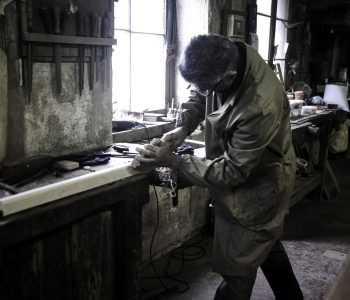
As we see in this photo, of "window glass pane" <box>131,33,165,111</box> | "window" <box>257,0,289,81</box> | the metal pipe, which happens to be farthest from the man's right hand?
"window" <box>257,0,289,81</box>

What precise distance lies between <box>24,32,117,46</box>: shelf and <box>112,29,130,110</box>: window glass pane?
79 centimetres

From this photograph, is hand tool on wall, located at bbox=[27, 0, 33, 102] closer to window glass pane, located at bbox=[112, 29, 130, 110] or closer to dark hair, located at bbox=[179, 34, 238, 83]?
dark hair, located at bbox=[179, 34, 238, 83]

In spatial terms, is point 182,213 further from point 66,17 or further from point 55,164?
point 66,17

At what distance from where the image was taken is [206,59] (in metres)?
1.57

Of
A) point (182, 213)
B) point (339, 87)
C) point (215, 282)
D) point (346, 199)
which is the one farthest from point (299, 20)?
point (215, 282)

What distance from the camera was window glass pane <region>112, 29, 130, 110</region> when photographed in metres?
2.97

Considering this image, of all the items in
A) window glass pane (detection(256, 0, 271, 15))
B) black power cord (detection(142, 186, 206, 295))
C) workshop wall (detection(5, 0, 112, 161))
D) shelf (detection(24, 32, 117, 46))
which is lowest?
black power cord (detection(142, 186, 206, 295))

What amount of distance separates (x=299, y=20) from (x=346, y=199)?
7.74ft

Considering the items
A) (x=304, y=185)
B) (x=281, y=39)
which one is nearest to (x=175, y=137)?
(x=304, y=185)

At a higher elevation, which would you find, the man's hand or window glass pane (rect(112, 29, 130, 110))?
window glass pane (rect(112, 29, 130, 110))

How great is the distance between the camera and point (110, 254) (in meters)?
1.81

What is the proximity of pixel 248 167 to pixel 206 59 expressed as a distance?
1.48ft

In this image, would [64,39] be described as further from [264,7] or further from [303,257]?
[264,7]

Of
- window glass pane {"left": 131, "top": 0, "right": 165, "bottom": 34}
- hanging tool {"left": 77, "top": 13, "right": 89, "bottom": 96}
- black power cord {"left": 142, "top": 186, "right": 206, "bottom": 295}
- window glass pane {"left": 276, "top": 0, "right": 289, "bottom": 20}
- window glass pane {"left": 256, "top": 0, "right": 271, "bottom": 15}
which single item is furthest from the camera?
window glass pane {"left": 276, "top": 0, "right": 289, "bottom": 20}
